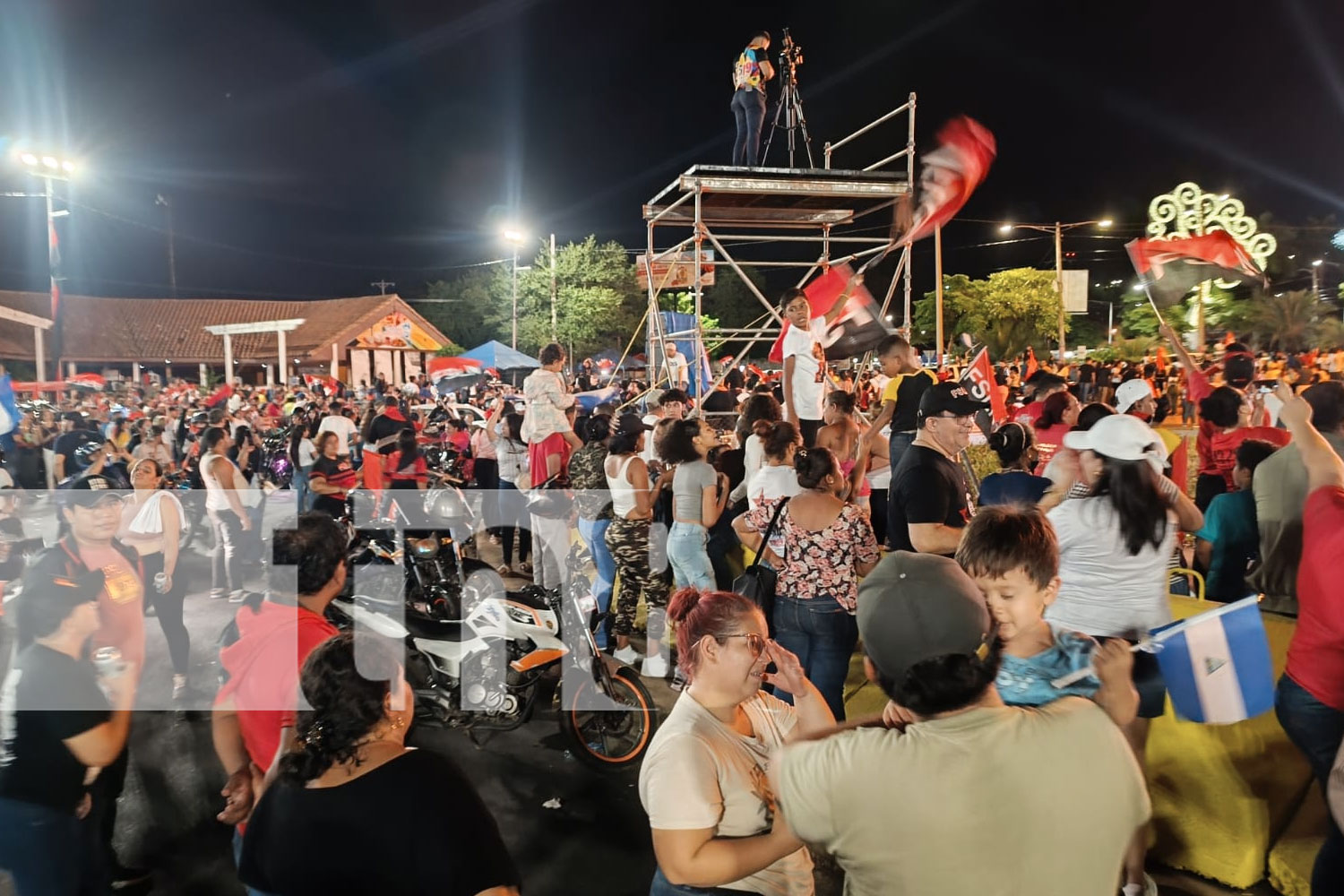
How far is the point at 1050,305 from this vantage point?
45.7 m

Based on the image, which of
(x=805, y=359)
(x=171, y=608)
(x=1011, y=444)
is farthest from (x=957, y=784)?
(x=171, y=608)

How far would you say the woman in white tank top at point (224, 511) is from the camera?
24.2ft

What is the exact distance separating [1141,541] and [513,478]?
6.77 m

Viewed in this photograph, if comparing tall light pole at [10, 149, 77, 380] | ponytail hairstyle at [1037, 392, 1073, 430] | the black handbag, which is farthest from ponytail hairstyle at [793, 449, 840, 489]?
tall light pole at [10, 149, 77, 380]

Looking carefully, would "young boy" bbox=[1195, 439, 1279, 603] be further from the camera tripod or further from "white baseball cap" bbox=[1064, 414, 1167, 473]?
the camera tripod

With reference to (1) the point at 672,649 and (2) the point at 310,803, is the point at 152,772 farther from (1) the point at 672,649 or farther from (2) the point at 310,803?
(2) the point at 310,803

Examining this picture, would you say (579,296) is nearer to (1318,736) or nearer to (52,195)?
(52,195)

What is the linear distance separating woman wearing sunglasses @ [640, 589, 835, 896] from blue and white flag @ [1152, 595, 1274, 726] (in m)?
1.28

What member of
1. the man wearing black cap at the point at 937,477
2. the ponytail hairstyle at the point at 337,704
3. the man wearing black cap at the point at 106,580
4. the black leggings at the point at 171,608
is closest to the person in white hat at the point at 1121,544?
the man wearing black cap at the point at 937,477

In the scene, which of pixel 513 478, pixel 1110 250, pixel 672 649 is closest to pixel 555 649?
pixel 672 649

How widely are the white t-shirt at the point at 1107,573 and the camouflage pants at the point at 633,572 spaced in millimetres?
3044

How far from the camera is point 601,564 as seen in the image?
6.24m

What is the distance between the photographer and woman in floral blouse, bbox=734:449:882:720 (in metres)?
3.92

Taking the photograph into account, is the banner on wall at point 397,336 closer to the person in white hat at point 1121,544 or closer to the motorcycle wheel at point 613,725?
the motorcycle wheel at point 613,725
